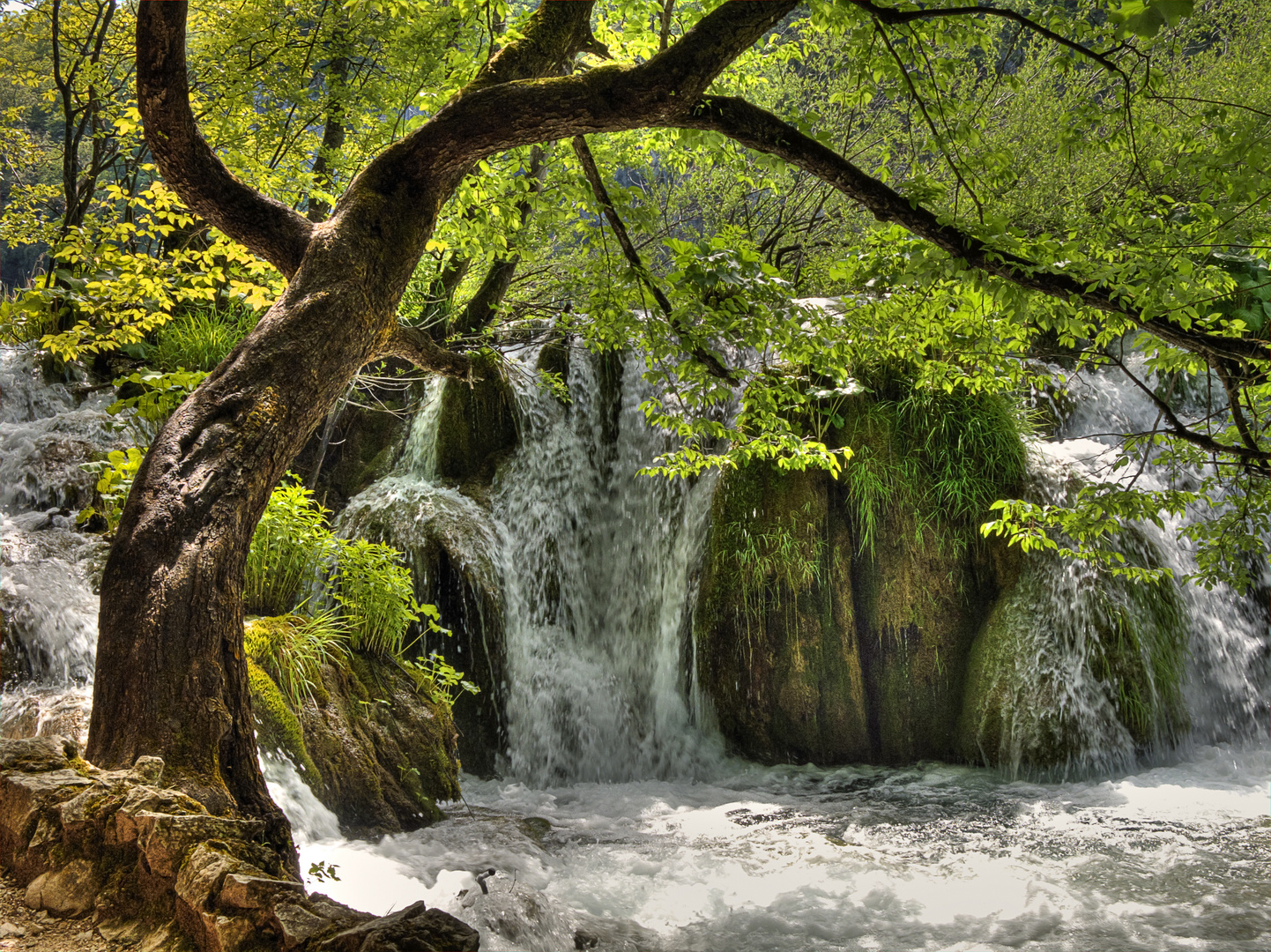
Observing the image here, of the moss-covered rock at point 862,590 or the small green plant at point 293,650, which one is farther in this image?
the moss-covered rock at point 862,590

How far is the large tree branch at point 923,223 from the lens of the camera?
265 cm

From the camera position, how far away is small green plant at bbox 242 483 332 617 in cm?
458

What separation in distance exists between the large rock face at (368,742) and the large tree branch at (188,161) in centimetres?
226

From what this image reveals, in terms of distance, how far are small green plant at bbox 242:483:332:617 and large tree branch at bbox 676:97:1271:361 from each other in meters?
3.31

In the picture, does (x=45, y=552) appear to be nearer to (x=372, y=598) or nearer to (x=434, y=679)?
(x=372, y=598)

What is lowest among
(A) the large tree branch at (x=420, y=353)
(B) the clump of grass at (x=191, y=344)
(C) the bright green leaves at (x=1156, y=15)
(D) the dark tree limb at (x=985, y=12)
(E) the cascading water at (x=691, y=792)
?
(E) the cascading water at (x=691, y=792)

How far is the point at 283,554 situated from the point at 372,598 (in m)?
0.60

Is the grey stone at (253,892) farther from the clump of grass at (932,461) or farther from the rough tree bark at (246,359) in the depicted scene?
the clump of grass at (932,461)

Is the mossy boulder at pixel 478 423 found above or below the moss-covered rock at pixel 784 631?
above


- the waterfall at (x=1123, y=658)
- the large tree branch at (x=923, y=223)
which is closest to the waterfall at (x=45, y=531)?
the large tree branch at (x=923, y=223)

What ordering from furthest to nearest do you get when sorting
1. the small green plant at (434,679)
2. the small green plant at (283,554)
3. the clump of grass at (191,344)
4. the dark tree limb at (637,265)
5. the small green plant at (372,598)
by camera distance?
the clump of grass at (191,344) → the small green plant at (434,679) → the small green plant at (372,598) → the small green plant at (283,554) → the dark tree limb at (637,265)

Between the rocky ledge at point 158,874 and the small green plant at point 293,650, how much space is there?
2057 millimetres

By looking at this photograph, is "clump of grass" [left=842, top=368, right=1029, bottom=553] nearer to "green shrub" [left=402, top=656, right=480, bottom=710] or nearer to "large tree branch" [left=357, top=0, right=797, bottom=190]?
"green shrub" [left=402, top=656, right=480, bottom=710]

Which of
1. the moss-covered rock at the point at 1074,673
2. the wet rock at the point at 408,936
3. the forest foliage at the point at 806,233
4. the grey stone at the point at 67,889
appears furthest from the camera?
the moss-covered rock at the point at 1074,673
